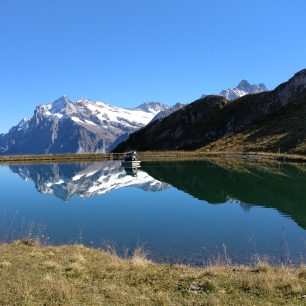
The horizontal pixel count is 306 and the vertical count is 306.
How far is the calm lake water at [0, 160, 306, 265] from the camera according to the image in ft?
91.4

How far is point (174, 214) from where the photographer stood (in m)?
42.0

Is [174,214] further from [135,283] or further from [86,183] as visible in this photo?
[86,183]

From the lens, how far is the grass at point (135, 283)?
14.3 m

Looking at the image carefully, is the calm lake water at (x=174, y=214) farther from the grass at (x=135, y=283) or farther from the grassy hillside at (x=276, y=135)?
the grassy hillside at (x=276, y=135)

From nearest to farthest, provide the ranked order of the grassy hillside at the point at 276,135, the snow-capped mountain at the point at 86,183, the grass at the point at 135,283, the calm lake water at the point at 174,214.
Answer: the grass at the point at 135,283 < the calm lake water at the point at 174,214 < the snow-capped mountain at the point at 86,183 < the grassy hillside at the point at 276,135

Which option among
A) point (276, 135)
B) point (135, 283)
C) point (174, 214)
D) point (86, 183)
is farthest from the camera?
point (276, 135)

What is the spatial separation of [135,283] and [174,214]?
25.8m

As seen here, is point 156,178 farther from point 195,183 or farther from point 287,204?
point 287,204

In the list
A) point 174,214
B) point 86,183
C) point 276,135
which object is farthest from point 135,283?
point 276,135

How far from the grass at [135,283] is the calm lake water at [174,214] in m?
6.02

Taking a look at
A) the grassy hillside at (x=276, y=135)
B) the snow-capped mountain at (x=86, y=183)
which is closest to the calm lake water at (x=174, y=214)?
the snow-capped mountain at (x=86, y=183)

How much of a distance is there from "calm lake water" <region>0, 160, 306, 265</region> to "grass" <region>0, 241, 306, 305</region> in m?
6.02

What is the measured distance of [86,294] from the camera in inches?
587

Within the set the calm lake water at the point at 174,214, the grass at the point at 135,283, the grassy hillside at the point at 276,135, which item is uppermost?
the grassy hillside at the point at 276,135
